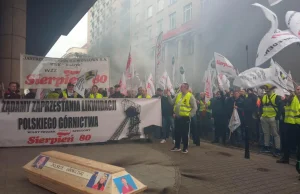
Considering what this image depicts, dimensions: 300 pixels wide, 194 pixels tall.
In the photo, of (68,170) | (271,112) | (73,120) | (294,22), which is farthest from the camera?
(73,120)

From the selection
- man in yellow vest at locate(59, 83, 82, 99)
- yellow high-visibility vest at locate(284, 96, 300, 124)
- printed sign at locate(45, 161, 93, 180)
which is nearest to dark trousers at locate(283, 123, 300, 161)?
yellow high-visibility vest at locate(284, 96, 300, 124)

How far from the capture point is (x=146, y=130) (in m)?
7.89

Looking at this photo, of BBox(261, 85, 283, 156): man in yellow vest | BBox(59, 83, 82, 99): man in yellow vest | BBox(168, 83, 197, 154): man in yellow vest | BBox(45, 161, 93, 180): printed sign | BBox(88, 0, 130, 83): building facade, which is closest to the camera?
BBox(45, 161, 93, 180): printed sign

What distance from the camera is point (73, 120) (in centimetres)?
706

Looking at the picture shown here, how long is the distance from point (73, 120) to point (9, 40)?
16.3 ft

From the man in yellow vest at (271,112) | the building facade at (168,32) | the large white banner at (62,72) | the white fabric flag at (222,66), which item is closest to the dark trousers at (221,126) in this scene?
the white fabric flag at (222,66)

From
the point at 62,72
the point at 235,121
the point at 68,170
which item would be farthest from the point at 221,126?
the point at 68,170

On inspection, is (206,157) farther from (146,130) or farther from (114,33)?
(114,33)

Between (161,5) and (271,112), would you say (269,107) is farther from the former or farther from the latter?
(161,5)

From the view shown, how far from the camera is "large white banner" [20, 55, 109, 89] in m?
6.93

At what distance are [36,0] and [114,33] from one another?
13.8 meters

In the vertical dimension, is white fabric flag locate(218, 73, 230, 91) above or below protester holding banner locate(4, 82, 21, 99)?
above

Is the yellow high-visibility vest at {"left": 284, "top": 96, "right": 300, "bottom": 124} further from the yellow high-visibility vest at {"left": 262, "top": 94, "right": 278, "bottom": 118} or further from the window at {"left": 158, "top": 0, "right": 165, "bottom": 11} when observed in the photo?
the window at {"left": 158, "top": 0, "right": 165, "bottom": 11}

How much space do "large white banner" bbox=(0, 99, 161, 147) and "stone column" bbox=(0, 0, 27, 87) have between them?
3.85 meters
